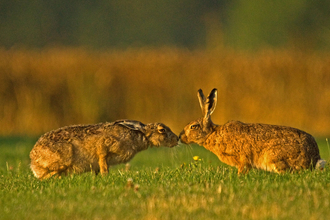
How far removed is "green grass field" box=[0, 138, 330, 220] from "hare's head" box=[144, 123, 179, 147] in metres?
0.64

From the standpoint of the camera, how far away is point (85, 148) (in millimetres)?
8750

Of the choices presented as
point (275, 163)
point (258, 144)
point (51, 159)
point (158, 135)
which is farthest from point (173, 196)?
point (158, 135)

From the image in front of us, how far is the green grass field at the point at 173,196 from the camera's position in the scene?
5992 millimetres

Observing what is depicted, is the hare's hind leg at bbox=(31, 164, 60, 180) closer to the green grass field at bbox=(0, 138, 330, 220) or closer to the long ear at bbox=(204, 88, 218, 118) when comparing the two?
the green grass field at bbox=(0, 138, 330, 220)

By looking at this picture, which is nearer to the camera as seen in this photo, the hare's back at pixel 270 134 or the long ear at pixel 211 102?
the hare's back at pixel 270 134

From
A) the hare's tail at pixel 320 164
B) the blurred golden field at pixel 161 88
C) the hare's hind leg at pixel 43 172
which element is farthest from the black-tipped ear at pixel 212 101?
the blurred golden field at pixel 161 88

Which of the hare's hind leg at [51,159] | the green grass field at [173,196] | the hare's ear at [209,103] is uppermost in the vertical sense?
the hare's ear at [209,103]

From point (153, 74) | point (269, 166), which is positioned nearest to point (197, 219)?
point (269, 166)

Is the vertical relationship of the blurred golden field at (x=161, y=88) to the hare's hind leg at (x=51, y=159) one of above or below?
above

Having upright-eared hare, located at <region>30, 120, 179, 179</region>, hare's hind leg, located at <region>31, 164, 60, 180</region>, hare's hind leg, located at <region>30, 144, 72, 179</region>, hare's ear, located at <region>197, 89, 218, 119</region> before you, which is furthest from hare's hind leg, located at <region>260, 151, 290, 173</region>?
hare's hind leg, located at <region>31, 164, 60, 180</region>

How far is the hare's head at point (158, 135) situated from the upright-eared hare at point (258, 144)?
0.34m

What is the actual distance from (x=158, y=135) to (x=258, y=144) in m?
1.69

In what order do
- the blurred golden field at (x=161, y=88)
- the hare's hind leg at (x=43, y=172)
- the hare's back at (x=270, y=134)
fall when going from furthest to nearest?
the blurred golden field at (x=161, y=88), the hare's hind leg at (x=43, y=172), the hare's back at (x=270, y=134)

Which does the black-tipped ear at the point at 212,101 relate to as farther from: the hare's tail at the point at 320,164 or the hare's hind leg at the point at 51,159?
the hare's hind leg at the point at 51,159
